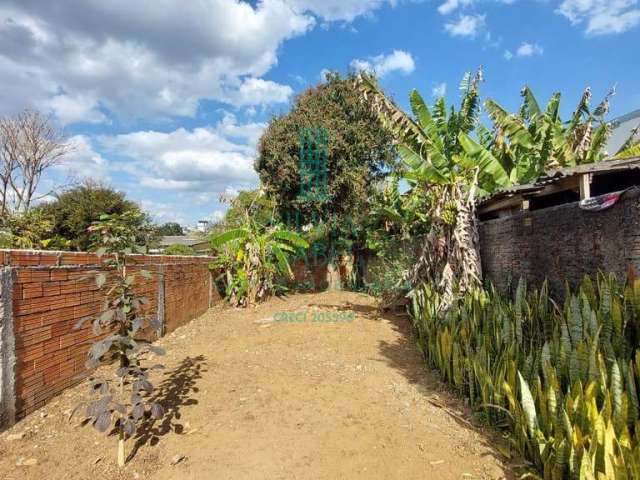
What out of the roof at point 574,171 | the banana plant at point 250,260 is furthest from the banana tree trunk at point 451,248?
the banana plant at point 250,260

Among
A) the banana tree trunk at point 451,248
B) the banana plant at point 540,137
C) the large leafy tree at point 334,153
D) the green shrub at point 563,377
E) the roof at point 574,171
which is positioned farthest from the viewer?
the large leafy tree at point 334,153

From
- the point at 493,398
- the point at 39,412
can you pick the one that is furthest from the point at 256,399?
the point at 493,398

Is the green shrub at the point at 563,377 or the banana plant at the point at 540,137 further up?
the banana plant at the point at 540,137

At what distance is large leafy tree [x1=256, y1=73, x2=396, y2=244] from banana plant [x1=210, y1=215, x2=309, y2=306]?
1.91 metres

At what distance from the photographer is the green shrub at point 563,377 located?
217cm

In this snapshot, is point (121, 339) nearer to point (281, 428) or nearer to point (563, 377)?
point (281, 428)

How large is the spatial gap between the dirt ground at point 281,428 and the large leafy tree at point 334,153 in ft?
18.7

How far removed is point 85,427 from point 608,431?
3.87 meters

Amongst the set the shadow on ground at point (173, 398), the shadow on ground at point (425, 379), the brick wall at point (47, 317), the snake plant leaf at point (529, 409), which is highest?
the brick wall at point (47, 317)

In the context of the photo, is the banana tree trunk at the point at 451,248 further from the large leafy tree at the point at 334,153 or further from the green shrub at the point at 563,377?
the large leafy tree at the point at 334,153

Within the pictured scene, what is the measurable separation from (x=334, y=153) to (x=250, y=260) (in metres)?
3.85

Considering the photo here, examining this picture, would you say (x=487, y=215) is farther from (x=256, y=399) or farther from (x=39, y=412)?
(x=39, y=412)

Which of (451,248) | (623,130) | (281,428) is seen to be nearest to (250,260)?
(451,248)

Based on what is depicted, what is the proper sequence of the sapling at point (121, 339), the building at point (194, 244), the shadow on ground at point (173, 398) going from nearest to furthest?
1. the sapling at point (121, 339)
2. the shadow on ground at point (173, 398)
3. the building at point (194, 244)
